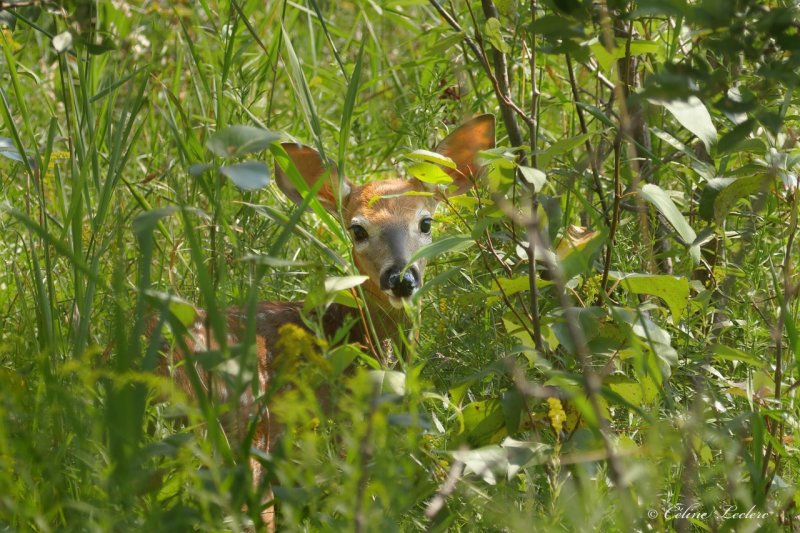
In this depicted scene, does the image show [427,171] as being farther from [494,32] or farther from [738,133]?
[738,133]

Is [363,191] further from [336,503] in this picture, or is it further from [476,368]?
[336,503]

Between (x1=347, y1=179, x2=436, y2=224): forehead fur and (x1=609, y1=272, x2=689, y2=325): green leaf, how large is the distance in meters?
1.62

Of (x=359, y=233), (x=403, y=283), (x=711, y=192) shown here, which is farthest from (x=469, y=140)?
(x=711, y=192)

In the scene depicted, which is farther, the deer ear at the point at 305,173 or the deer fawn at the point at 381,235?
the deer ear at the point at 305,173

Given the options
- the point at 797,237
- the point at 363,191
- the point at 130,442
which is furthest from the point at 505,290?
the point at 363,191

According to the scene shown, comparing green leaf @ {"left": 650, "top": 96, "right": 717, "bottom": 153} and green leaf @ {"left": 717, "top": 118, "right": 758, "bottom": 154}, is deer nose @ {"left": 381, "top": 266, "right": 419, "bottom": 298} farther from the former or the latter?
green leaf @ {"left": 717, "top": 118, "right": 758, "bottom": 154}

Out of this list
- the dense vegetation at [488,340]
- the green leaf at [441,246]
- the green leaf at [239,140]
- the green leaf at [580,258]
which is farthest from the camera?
the green leaf at [441,246]

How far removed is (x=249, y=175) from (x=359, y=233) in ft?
6.84

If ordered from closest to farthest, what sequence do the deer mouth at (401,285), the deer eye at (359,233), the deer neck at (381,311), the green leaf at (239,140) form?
the green leaf at (239,140)
the deer mouth at (401,285)
the deer neck at (381,311)
the deer eye at (359,233)

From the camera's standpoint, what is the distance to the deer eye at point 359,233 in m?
4.03

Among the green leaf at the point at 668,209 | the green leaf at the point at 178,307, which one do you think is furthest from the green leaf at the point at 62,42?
the green leaf at the point at 668,209

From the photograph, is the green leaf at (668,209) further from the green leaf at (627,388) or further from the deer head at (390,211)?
the deer head at (390,211)

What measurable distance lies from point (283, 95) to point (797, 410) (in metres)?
3.42

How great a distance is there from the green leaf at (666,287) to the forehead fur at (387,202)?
5.31 ft
